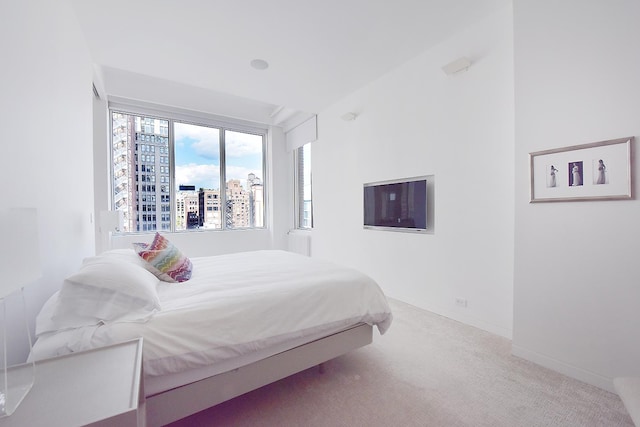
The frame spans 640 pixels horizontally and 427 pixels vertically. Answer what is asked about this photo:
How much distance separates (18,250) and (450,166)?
3148mm

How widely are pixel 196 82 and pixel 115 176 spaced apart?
2246 millimetres

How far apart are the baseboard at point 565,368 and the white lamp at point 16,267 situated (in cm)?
284

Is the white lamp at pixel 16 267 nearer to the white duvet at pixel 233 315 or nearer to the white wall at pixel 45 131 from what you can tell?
the white duvet at pixel 233 315

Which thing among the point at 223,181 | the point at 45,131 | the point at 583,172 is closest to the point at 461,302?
the point at 583,172

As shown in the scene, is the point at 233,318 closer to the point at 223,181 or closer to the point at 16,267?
the point at 16,267

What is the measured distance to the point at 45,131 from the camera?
62.6 inches

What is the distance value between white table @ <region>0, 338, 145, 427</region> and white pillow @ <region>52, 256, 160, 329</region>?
0.30 m

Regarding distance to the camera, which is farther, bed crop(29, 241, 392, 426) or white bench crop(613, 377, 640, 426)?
bed crop(29, 241, 392, 426)

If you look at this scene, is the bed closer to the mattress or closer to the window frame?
the mattress

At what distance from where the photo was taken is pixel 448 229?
2.86 metres

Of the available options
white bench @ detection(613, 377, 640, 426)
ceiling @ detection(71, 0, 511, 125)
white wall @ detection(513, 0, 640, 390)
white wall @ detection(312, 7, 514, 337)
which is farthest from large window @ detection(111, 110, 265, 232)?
white bench @ detection(613, 377, 640, 426)

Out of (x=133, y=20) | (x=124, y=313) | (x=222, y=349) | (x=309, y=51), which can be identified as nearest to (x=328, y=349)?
(x=222, y=349)

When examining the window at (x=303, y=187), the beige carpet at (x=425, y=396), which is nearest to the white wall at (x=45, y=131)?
the beige carpet at (x=425, y=396)

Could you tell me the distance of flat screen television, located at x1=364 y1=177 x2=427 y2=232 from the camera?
10.2 ft
